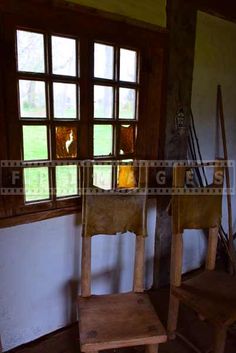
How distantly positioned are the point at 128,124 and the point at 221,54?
3.39ft

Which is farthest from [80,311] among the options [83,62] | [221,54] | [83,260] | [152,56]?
[221,54]

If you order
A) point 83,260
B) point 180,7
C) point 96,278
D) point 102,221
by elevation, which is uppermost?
point 180,7

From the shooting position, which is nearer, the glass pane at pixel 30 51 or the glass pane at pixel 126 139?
the glass pane at pixel 30 51

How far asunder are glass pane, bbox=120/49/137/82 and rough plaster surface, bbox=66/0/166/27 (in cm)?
19

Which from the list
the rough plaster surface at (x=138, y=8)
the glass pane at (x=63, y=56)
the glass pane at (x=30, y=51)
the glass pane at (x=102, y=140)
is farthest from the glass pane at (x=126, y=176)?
the rough plaster surface at (x=138, y=8)

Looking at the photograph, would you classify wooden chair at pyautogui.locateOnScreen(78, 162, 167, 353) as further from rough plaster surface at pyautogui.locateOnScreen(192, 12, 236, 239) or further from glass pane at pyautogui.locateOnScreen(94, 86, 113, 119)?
rough plaster surface at pyautogui.locateOnScreen(192, 12, 236, 239)

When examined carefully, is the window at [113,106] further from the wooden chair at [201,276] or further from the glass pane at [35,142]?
the wooden chair at [201,276]

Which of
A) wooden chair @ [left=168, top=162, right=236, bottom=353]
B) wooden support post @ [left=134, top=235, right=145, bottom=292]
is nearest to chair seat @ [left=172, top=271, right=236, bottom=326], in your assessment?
wooden chair @ [left=168, top=162, right=236, bottom=353]

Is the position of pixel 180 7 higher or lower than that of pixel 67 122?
higher

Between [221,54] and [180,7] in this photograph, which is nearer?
[180,7]

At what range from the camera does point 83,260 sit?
4.81ft

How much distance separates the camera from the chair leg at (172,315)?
1.64m

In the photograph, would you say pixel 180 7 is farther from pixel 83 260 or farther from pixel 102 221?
pixel 83 260

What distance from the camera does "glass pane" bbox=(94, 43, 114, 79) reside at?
5.34 ft
